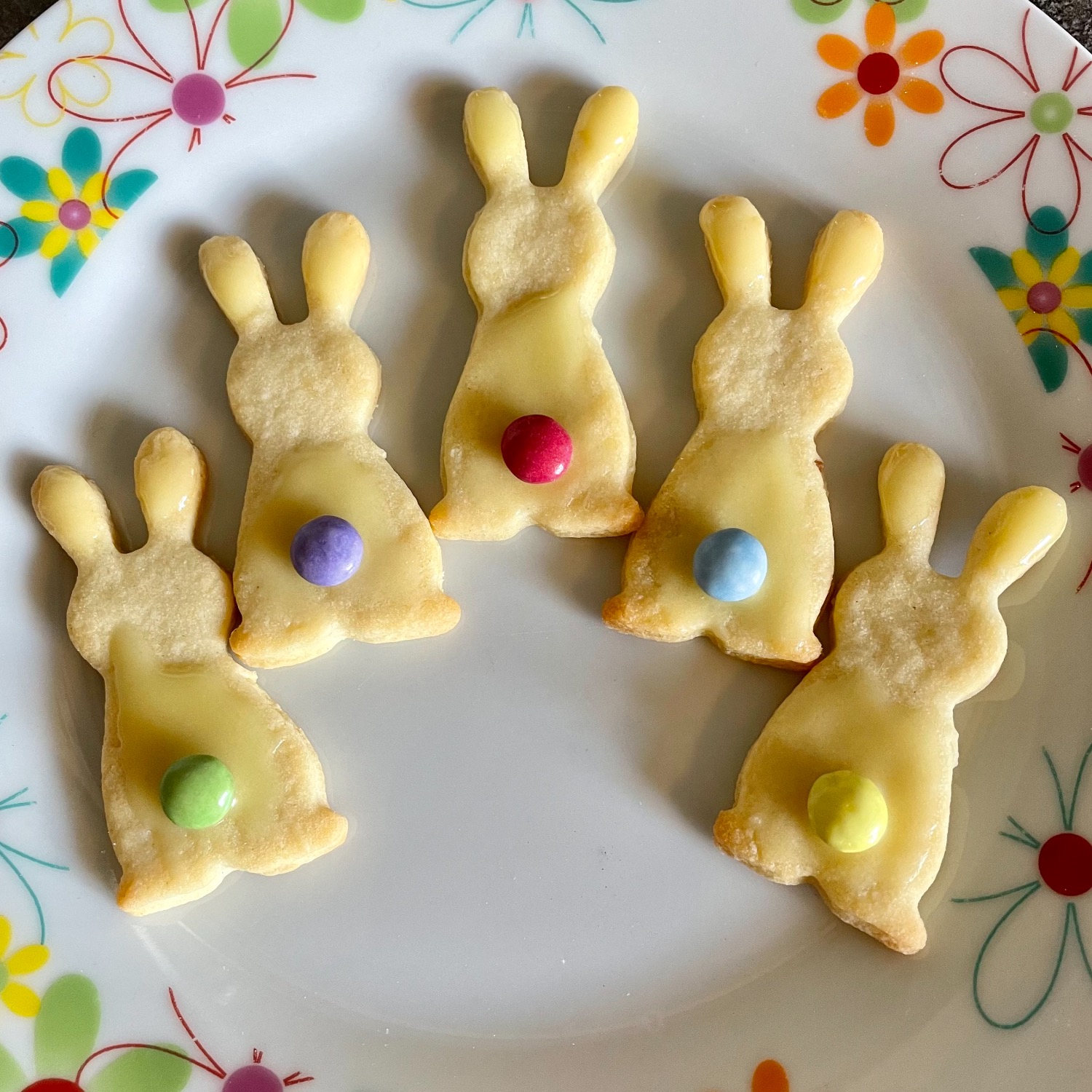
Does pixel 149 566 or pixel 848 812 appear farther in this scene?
pixel 149 566

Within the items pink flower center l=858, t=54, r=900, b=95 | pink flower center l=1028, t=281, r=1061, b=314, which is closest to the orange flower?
pink flower center l=858, t=54, r=900, b=95

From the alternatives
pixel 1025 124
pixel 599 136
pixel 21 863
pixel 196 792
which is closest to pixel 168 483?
pixel 196 792

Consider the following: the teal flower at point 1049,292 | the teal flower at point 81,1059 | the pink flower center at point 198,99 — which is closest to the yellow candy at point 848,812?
the teal flower at point 1049,292

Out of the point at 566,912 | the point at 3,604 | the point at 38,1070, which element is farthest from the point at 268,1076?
the point at 3,604

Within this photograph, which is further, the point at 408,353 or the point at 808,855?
the point at 408,353

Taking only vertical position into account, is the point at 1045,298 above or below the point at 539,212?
below

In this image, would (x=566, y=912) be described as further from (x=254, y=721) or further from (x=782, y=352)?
(x=782, y=352)

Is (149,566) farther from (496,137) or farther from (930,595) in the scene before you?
(930,595)
